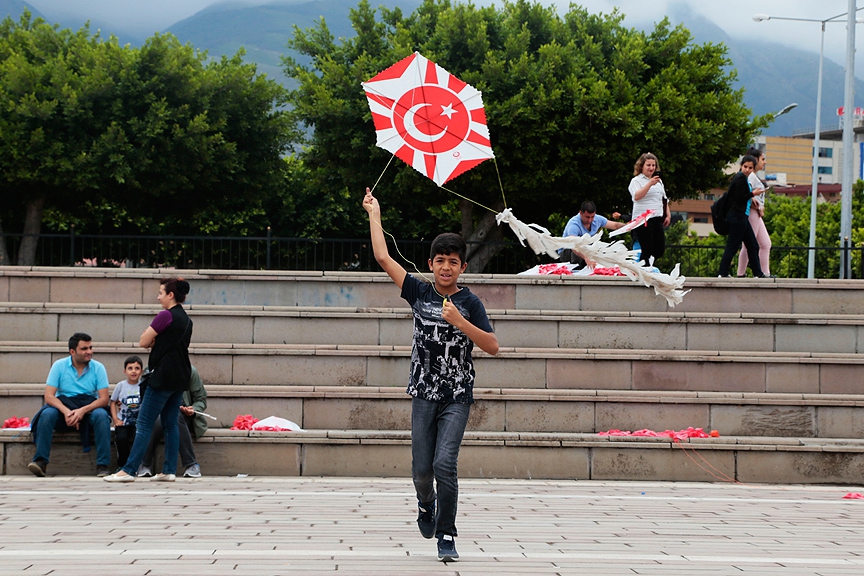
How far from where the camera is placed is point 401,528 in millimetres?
6414

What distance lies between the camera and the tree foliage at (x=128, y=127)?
2261cm

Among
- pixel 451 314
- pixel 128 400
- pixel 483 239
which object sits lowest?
pixel 128 400

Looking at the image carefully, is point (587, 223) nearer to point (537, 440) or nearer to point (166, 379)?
point (537, 440)

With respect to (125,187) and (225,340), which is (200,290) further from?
(125,187)

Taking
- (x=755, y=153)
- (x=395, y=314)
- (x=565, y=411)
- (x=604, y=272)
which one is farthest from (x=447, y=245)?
(x=755, y=153)

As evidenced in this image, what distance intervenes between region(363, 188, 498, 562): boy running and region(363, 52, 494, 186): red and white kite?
2620mm

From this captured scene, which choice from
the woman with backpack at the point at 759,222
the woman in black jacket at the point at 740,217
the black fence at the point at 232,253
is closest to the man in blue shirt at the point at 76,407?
the black fence at the point at 232,253

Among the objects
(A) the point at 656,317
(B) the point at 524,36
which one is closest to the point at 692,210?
(B) the point at 524,36

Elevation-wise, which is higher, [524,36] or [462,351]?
[524,36]

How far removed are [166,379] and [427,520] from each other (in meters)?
3.78

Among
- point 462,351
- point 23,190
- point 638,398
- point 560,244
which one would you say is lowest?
point 638,398

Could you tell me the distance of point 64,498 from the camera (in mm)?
7484

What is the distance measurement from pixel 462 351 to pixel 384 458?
14.1 feet

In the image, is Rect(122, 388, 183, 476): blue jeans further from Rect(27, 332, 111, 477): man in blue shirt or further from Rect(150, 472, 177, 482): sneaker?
Rect(27, 332, 111, 477): man in blue shirt
